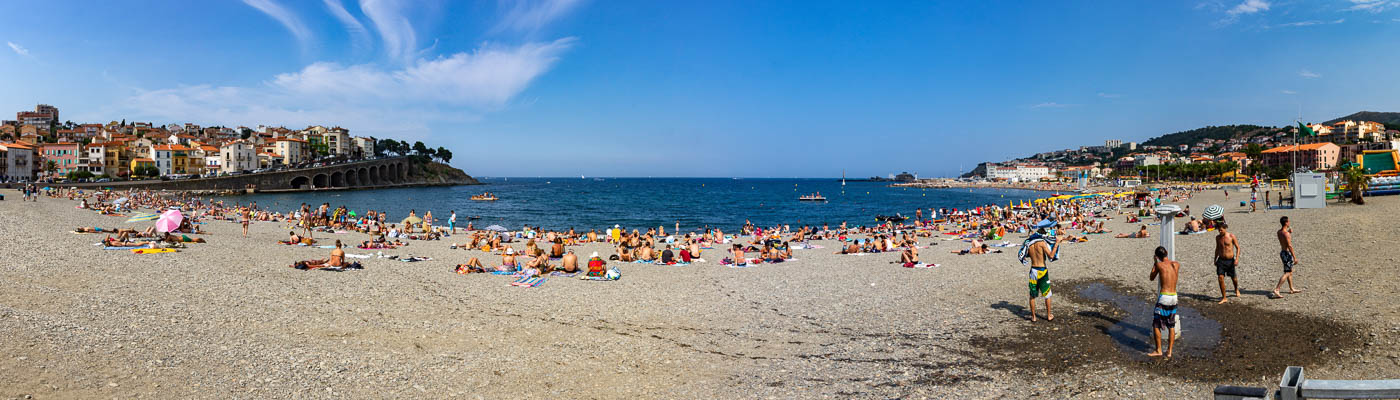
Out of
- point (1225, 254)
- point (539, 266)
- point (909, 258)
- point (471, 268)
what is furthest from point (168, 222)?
point (1225, 254)

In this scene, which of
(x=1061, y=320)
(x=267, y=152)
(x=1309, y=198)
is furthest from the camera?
(x=267, y=152)

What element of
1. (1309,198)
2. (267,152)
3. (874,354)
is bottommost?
(874,354)

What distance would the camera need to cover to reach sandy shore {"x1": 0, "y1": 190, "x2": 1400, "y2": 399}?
20.3ft

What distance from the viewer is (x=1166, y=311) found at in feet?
22.6

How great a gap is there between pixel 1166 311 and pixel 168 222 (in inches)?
798

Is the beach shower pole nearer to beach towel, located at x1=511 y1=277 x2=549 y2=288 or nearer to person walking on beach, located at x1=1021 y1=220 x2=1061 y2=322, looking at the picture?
person walking on beach, located at x1=1021 y1=220 x2=1061 y2=322

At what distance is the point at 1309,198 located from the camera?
22.0 m

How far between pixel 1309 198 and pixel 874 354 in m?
24.7

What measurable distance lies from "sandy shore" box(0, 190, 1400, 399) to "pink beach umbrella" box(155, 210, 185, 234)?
1318mm

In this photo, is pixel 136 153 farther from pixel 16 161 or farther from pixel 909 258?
pixel 909 258

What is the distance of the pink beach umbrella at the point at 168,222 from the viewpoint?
14891 millimetres

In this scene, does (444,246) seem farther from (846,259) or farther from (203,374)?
(203,374)

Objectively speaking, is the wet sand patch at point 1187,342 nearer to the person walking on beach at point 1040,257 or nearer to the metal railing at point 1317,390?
the person walking on beach at point 1040,257

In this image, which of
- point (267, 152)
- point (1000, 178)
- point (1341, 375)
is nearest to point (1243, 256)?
point (1341, 375)
